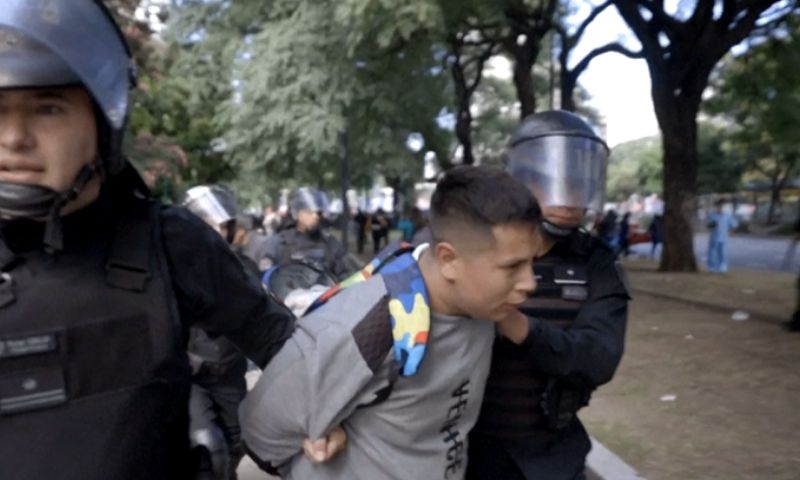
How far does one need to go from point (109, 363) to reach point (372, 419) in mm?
595

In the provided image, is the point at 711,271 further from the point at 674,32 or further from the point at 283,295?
the point at 283,295

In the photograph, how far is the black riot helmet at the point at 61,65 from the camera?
62.0 inches

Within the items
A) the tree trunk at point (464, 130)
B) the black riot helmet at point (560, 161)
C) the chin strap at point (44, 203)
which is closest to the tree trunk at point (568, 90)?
the tree trunk at point (464, 130)

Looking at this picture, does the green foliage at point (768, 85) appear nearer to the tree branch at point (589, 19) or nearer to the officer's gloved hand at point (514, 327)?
the tree branch at point (589, 19)

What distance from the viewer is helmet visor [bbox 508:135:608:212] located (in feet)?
9.17

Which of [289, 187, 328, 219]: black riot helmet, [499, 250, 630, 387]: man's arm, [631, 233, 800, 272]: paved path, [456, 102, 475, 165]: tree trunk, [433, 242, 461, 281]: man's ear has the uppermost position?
[456, 102, 475, 165]: tree trunk

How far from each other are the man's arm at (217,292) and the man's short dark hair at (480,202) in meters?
0.41

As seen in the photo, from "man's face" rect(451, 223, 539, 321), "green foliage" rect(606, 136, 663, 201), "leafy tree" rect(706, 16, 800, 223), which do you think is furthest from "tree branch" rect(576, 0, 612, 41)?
"green foliage" rect(606, 136, 663, 201)

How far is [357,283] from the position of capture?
2.13 m

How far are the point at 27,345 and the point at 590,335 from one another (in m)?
1.55

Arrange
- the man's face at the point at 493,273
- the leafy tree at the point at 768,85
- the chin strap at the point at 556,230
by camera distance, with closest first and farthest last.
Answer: the man's face at the point at 493,273, the chin strap at the point at 556,230, the leafy tree at the point at 768,85

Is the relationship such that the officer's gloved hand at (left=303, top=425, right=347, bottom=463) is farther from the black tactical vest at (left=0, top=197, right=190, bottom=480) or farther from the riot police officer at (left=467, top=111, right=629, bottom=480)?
the riot police officer at (left=467, top=111, right=629, bottom=480)

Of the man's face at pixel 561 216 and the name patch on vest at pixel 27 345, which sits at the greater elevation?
the man's face at pixel 561 216

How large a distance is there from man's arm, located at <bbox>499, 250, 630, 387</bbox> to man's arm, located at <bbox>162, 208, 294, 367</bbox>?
60cm
